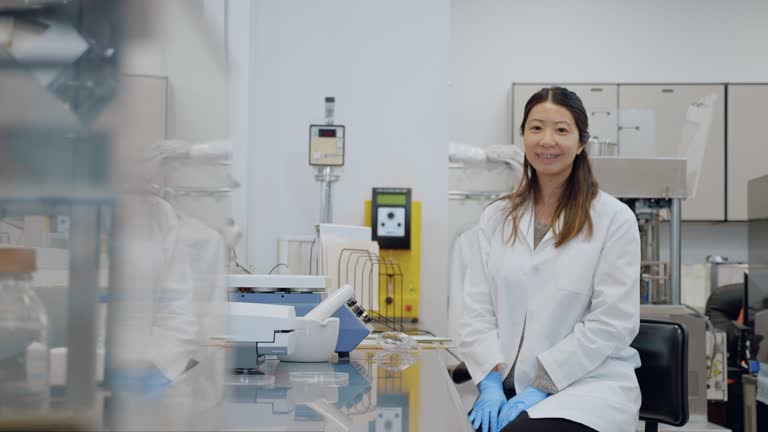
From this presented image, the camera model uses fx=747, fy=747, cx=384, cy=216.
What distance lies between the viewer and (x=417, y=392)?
4.84 ft

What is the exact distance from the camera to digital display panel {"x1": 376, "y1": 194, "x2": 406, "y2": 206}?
3227mm

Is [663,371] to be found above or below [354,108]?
below

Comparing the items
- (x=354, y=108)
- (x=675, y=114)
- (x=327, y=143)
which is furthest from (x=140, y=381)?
(x=675, y=114)

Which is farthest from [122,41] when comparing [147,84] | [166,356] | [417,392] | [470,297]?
[470,297]

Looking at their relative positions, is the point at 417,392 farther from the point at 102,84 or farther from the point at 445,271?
the point at 445,271

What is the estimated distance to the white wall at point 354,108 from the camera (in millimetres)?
3324

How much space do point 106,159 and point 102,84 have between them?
0.03 metres

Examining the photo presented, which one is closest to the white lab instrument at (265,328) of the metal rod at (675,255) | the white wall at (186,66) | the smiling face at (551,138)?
the smiling face at (551,138)

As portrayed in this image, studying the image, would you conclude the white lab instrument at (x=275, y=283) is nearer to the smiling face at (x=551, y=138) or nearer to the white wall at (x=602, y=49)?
the smiling face at (x=551, y=138)

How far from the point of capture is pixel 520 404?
1.78 metres

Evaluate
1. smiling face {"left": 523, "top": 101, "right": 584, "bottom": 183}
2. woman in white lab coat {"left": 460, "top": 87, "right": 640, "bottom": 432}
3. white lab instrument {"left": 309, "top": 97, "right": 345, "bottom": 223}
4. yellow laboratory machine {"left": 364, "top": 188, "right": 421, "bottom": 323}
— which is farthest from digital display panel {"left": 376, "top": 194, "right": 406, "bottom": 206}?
smiling face {"left": 523, "top": 101, "right": 584, "bottom": 183}

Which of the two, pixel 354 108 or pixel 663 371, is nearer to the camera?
pixel 663 371

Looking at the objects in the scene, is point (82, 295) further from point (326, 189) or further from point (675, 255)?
point (675, 255)

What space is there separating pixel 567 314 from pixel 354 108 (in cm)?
171
